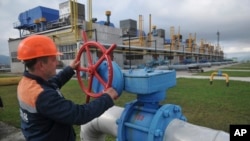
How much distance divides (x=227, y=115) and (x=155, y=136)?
326cm

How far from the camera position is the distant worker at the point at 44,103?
3.99ft

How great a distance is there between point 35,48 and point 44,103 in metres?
0.33

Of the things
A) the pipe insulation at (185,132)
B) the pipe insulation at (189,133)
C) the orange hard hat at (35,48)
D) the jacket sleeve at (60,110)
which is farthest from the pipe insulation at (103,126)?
the orange hard hat at (35,48)

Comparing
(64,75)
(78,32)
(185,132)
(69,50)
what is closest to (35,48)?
(64,75)

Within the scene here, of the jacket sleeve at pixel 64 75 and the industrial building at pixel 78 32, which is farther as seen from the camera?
the industrial building at pixel 78 32

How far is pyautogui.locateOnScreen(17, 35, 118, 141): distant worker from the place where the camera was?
3.99 ft

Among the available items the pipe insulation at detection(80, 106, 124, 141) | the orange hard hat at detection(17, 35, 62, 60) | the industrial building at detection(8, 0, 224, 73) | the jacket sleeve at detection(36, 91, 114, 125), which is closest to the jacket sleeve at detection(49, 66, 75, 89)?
the pipe insulation at detection(80, 106, 124, 141)

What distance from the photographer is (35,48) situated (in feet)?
4.27

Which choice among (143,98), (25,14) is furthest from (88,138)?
(25,14)

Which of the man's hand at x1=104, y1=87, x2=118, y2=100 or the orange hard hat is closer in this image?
the orange hard hat

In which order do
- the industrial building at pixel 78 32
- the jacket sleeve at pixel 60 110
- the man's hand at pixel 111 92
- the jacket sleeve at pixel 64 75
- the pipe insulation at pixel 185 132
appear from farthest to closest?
the industrial building at pixel 78 32 → the jacket sleeve at pixel 64 75 → the man's hand at pixel 111 92 → the pipe insulation at pixel 185 132 → the jacket sleeve at pixel 60 110

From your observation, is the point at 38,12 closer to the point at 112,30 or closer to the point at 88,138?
the point at 112,30

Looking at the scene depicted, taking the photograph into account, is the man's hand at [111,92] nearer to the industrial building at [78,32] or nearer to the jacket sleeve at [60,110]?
the jacket sleeve at [60,110]

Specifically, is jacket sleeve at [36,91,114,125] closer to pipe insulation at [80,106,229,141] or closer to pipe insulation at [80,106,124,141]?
pipe insulation at [80,106,229,141]
